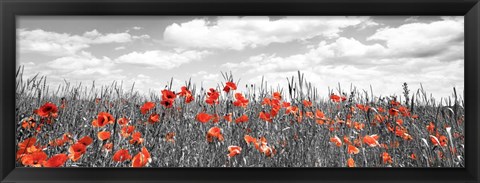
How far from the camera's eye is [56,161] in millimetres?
1393

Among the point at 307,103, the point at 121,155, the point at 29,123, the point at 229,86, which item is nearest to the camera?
the point at 121,155

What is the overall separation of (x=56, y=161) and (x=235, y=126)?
0.84 metres

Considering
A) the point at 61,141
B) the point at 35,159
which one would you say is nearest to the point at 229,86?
the point at 61,141

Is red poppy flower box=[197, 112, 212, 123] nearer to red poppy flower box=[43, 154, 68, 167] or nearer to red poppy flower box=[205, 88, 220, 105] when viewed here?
red poppy flower box=[205, 88, 220, 105]

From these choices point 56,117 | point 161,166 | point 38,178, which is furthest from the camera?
point 56,117

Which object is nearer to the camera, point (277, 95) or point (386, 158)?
point (386, 158)

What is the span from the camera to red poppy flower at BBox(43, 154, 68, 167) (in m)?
1.39

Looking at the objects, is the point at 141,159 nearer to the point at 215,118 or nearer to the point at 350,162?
the point at 215,118

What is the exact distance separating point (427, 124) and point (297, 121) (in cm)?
66

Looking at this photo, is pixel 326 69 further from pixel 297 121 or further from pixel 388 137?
pixel 388 137

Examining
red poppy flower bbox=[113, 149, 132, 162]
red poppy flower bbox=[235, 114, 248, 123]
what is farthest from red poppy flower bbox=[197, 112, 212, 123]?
red poppy flower bbox=[113, 149, 132, 162]
